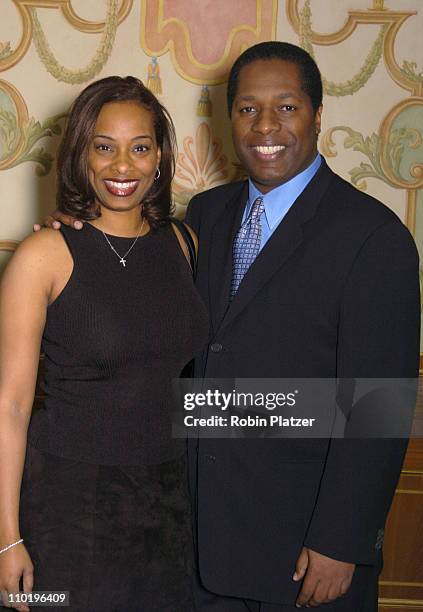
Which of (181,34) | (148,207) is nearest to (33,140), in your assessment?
(181,34)

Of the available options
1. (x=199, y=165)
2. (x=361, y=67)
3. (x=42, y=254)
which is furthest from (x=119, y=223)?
(x=361, y=67)

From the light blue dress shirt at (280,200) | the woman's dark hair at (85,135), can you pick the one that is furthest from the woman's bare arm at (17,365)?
the light blue dress shirt at (280,200)

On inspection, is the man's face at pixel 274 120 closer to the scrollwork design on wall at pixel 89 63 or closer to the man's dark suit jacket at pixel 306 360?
the man's dark suit jacket at pixel 306 360

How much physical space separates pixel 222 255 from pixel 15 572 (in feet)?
2.27

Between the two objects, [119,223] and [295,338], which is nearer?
[295,338]

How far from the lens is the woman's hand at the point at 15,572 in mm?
1421

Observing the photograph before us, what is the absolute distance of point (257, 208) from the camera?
1634 mm

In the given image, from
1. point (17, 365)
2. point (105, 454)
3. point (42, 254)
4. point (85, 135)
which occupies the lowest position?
point (105, 454)

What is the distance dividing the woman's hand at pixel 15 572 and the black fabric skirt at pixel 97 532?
0.05 feet

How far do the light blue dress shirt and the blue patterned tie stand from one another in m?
0.01

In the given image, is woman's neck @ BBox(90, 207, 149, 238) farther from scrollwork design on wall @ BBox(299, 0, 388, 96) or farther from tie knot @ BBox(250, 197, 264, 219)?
scrollwork design on wall @ BBox(299, 0, 388, 96)

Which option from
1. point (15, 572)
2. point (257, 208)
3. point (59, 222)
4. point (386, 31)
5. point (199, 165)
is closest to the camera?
point (15, 572)

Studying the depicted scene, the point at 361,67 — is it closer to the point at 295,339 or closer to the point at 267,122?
the point at 267,122

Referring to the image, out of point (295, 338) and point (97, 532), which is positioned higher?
point (295, 338)
